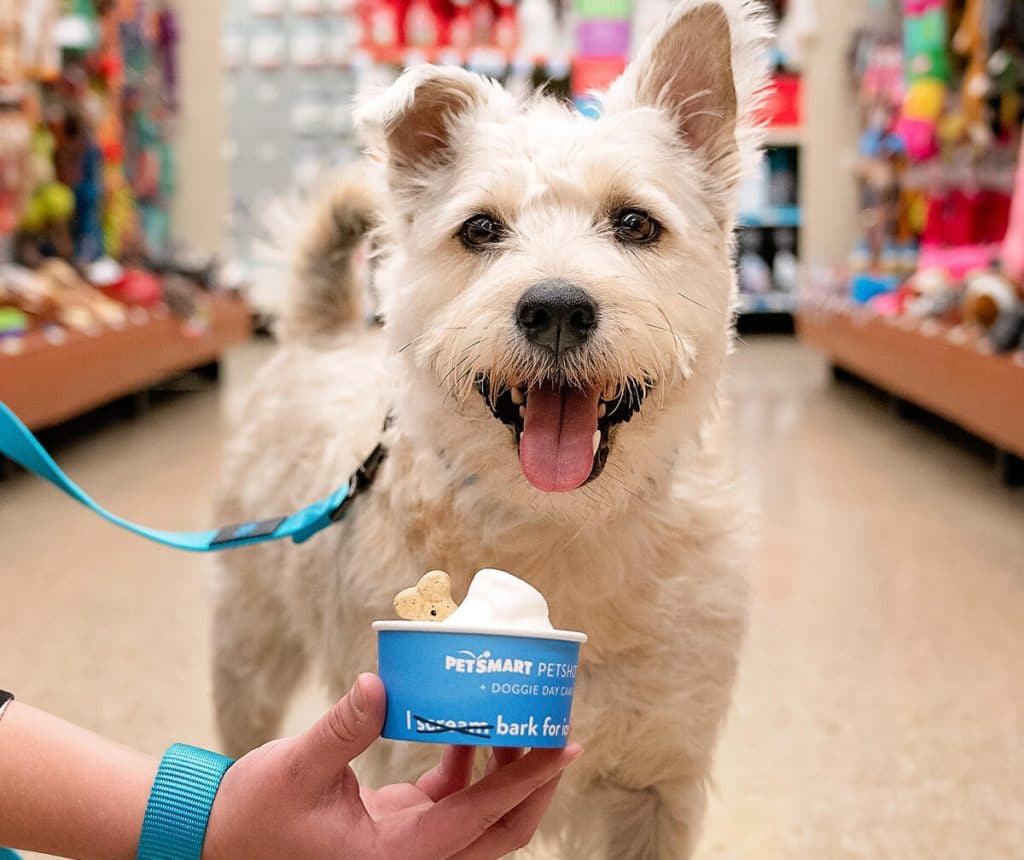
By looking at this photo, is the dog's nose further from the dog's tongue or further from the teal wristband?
the teal wristband

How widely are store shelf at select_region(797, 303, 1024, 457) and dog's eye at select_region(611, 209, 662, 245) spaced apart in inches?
109

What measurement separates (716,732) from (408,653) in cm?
75

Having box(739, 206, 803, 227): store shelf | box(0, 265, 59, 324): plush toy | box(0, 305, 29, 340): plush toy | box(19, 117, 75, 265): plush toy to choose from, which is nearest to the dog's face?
box(0, 305, 29, 340): plush toy

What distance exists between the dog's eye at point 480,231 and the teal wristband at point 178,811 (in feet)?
2.47

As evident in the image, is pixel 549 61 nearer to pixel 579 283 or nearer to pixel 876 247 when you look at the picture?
pixel 876 247

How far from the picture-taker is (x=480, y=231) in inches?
58.1

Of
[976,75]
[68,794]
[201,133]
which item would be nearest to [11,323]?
[68,794]

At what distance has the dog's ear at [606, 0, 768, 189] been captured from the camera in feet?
4.89

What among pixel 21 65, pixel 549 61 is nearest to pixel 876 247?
pixel 549 61

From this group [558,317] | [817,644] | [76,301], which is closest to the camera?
[558,317]

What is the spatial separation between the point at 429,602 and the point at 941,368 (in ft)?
14.2

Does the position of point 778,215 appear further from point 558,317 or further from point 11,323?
point 558,317

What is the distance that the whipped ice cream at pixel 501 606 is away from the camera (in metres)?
0.87

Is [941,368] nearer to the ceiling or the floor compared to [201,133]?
nearer to the floor
